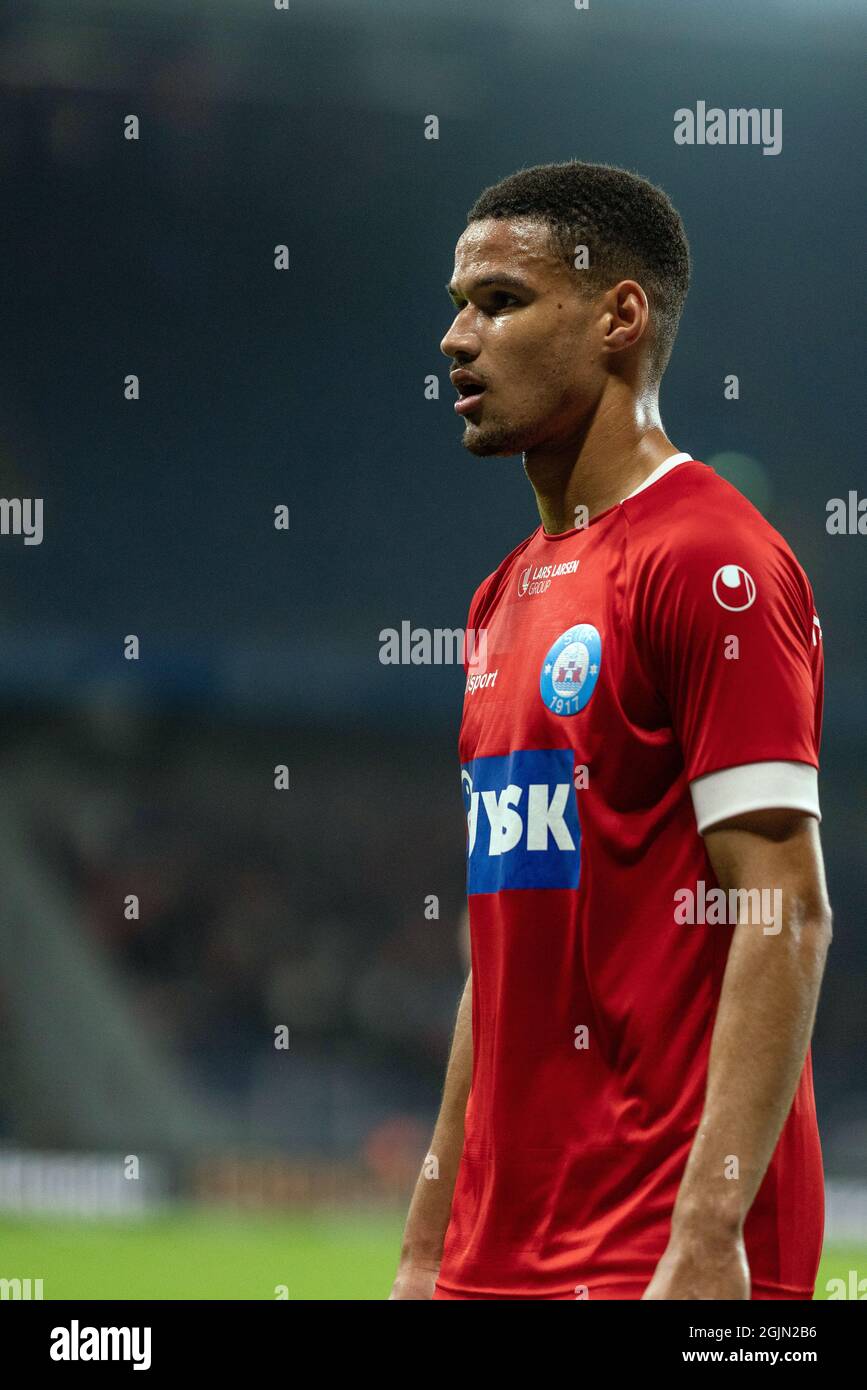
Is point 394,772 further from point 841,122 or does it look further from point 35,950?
point 841,122

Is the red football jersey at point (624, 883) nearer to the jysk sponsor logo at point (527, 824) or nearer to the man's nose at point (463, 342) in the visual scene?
the jysk sponsor logo at point (527, 824)

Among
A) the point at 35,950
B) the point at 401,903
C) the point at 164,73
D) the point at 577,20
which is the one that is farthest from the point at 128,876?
the point at 577,20

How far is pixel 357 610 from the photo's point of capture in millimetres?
13031

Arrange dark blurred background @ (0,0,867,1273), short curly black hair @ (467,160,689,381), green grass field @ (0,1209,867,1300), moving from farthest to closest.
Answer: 1. dark blurred background @ (0,0,867,1273)
2. green grass field @ (0,1209,867,1300)
3. short curly black hair @ (467,160,689,381)

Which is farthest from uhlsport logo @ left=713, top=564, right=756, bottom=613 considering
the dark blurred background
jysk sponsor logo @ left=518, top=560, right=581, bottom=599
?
the dark blurred background

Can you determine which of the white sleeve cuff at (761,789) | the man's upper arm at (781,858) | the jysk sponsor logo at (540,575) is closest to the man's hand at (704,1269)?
the man's upper arm at (781,858)

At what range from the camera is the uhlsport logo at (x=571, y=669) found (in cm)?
211

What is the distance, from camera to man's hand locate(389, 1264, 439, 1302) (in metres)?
2.38

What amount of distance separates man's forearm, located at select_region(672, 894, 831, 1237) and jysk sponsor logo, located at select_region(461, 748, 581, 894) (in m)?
0.28

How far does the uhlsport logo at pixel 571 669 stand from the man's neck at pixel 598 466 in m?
0.24

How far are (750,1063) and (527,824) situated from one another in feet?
1.44

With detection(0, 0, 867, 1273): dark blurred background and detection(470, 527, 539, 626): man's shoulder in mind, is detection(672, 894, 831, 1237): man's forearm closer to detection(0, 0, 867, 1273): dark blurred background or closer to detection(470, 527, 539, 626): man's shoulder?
detection(470, 527, 539, 626): man's shoulder

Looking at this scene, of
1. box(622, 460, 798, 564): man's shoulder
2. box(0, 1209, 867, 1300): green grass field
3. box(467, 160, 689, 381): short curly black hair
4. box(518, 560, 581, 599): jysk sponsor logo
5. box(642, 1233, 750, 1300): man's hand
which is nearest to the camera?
box(642, 1233, 750, 1300): man's hand

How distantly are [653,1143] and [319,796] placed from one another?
11.0 metres
